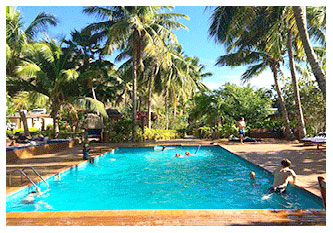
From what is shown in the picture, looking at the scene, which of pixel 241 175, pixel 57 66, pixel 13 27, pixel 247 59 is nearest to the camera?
pixel 241 175

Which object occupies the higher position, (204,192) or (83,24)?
(83,24)

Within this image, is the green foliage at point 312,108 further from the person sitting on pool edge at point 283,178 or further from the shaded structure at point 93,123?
the shaded structure at point 93,123

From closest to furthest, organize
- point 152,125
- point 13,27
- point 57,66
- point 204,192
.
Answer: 1. point 204,192
2. point 13,27
3. point 57,66
4. point 152,125

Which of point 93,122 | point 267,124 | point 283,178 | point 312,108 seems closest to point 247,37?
point 312,108

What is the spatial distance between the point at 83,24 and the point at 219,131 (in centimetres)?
1247

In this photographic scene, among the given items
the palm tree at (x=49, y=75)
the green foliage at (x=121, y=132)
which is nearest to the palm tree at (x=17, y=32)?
the palm tree at (x=49, y=75)

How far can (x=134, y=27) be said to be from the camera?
54.1ft

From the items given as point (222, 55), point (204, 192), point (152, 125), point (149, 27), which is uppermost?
point (149, 27)

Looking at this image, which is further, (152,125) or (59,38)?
(152,125)

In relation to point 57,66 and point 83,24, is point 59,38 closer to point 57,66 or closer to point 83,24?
point 83,24

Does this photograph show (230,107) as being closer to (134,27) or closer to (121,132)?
(121,132)

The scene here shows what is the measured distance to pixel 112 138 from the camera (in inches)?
727

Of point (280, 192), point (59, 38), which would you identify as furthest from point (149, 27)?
point (280, 192)

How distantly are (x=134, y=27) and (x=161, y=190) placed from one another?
1240 cm
